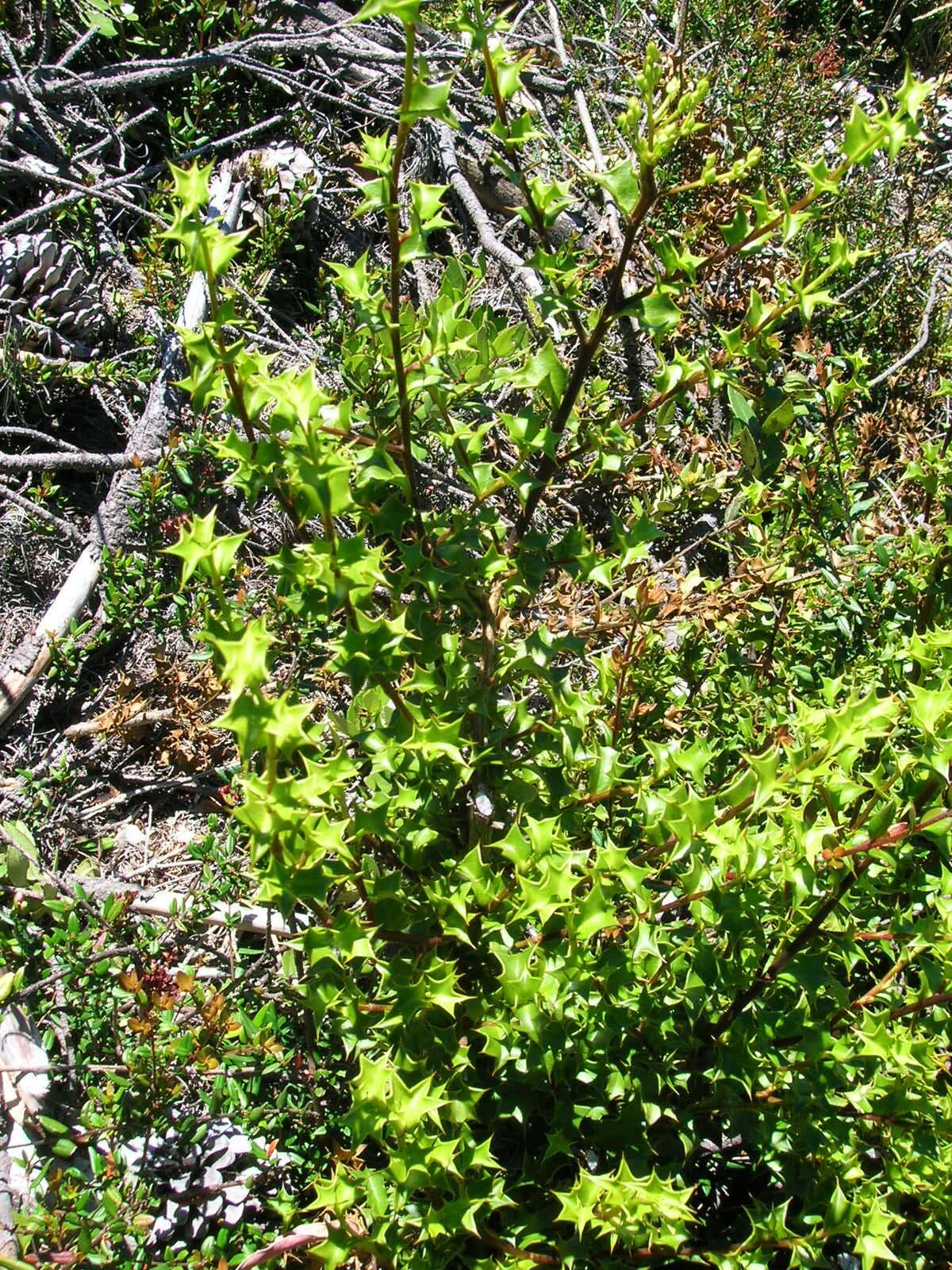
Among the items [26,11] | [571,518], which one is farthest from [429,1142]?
[26,11]

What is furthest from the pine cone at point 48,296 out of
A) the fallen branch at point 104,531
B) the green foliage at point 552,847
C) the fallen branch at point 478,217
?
the green foliage at point 552,847

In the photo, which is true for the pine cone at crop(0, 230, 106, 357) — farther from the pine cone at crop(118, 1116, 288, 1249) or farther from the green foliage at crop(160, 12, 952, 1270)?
the pine cone at crop(118, 1116, 288, 1249)

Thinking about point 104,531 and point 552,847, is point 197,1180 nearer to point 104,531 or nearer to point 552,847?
point 552,847

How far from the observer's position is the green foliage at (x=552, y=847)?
1.29m

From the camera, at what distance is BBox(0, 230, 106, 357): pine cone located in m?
3.02

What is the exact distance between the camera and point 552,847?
1.49m

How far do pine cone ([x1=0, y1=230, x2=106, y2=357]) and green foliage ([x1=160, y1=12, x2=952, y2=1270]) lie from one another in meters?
1.77

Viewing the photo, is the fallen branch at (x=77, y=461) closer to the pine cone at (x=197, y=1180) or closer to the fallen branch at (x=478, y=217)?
the fallen branch at (x=478, y=217)

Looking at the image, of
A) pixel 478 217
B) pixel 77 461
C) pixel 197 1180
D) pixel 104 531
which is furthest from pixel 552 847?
pixel 478 217

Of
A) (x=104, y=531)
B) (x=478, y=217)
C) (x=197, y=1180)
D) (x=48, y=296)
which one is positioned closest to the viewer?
(x=197, y=1180)

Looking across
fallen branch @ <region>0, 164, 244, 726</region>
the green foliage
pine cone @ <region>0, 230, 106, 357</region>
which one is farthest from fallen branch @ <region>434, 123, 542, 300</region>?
the green foliage

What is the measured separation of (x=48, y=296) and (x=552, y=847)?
248 cm

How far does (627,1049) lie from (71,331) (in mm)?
2634

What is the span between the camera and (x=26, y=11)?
10.8ft
